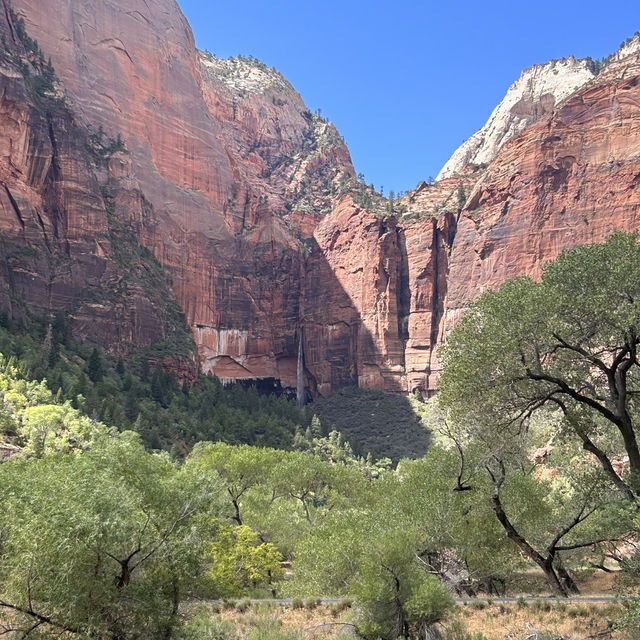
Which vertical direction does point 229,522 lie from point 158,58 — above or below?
below

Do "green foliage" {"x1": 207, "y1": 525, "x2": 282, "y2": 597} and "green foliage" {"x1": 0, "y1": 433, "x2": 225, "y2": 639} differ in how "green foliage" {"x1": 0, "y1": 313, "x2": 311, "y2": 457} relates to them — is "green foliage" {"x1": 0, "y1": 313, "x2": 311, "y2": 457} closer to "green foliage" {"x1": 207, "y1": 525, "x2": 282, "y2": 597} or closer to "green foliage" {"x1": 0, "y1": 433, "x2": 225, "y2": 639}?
"green foliage" {"x1": 207, "y1": 525, "x2": 282, "y2": 597}

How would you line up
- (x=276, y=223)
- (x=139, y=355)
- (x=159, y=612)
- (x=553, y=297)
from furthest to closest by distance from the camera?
(x=276, y=223)
(x=139, y=355)
(x=553, y=297)
(x=159, y=612)

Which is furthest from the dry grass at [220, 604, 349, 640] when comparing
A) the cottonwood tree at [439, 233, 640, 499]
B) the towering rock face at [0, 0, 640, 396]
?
the towering rock face at [0, 0, 640, 396]

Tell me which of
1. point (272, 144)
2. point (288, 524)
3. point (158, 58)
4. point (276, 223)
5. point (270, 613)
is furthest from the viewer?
point (272, 144)

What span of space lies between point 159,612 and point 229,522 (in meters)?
15.1

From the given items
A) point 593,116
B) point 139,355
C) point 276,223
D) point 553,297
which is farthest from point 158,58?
point 553,297

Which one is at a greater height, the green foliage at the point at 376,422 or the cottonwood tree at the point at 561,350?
the cottonwood tree at the point at 561,350

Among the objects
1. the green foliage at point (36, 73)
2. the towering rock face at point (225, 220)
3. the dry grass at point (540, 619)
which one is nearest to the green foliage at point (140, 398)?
the towering rock face at point (225, 220)

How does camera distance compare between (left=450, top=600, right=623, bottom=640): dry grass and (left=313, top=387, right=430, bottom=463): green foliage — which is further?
(left=313, top=387, right=430, bottom=463): green foliage

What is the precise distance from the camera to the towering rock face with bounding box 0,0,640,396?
268ft

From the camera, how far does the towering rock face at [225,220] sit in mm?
81625

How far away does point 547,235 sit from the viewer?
277ft

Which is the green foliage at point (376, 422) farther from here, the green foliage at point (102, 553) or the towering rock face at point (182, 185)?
the green foliage at point (102, 553)

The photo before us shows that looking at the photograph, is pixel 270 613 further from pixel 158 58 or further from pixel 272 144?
pixel 272 144
